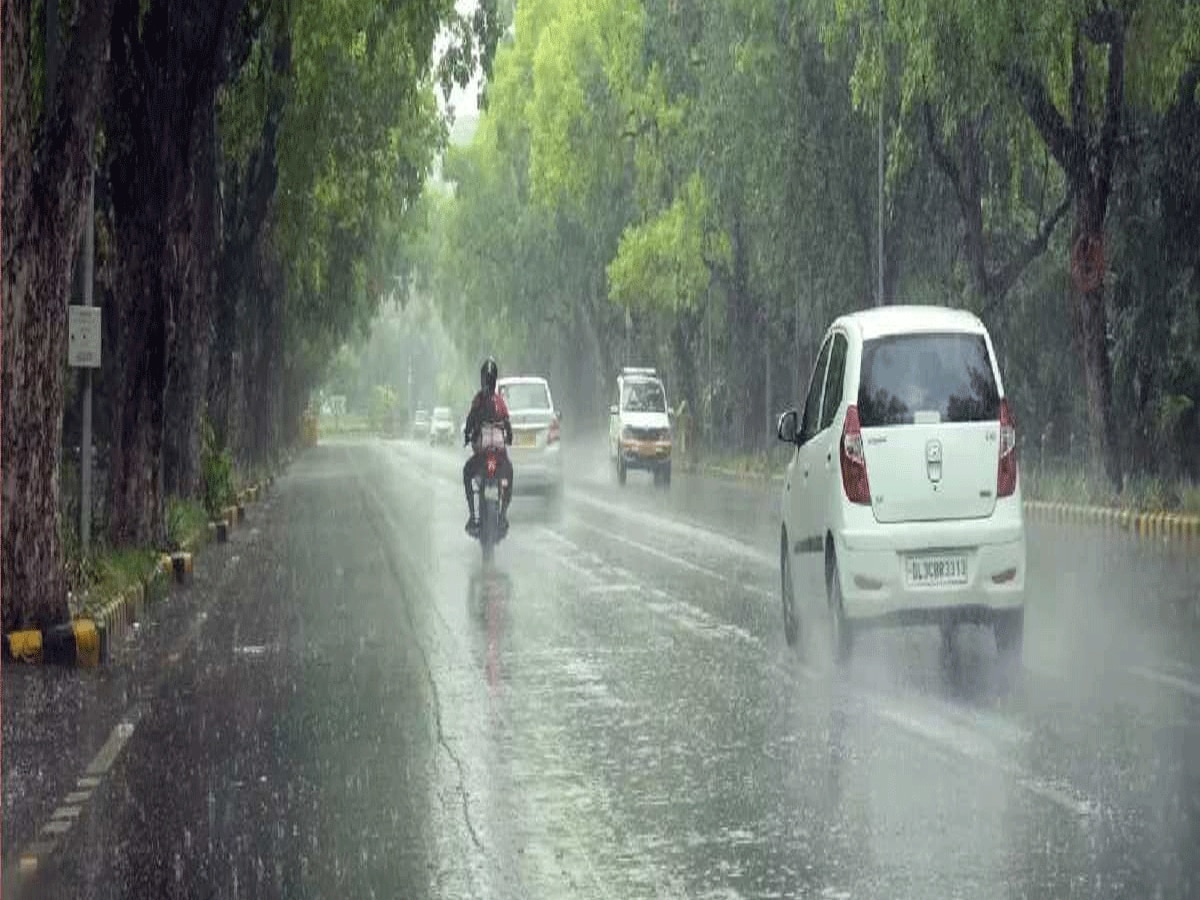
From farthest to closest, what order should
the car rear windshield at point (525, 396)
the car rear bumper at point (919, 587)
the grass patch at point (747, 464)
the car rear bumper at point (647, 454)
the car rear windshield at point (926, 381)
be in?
the car rear bumper at point (647, 454) < the grass patch at point (747, 464) < the car rear windshield at point (525, 396) < the car rear windshield at point (926, 381) < the car rear bumper at point (919, 587)

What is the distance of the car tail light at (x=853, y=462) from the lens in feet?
43.5

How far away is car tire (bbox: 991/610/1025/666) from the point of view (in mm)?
13305

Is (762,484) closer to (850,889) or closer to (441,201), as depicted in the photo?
(850,889)

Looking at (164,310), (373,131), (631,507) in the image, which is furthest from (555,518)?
(164,310)

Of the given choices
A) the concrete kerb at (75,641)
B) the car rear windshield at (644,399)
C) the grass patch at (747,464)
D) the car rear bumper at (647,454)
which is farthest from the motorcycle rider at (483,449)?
the car rear windshield at (644,399)

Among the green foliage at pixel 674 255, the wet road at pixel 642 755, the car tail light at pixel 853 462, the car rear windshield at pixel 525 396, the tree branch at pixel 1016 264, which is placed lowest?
the wet road at pixel 642 755

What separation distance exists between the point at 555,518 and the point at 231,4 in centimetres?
1141

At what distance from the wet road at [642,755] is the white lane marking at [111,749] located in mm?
71

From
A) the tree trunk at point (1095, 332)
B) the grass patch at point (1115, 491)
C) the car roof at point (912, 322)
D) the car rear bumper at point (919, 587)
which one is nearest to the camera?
the car rear bumper at point (919, 587)

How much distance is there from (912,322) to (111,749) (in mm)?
5695

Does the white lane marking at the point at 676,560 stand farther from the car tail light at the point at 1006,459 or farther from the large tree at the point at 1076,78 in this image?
the large tree at the point at 1076,78

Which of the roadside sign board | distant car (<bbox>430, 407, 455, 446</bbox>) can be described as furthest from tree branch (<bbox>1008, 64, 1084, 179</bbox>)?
distant car (<bbox>430, 407, 455, 446</bbox>)

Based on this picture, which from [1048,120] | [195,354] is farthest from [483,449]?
[1048,120]

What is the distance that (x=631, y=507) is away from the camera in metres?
36.1
